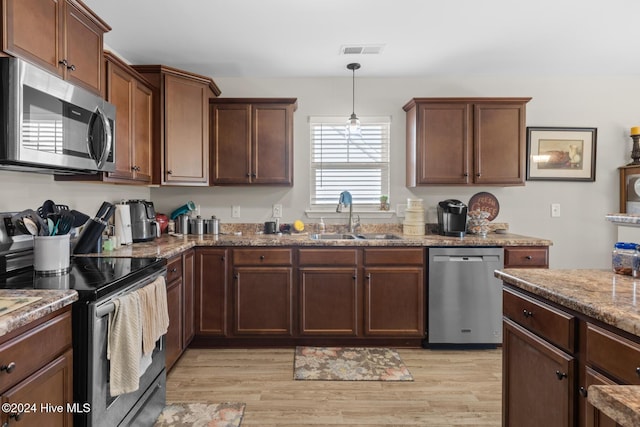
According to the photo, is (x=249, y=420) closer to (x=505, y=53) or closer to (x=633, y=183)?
(x=505, y=53)

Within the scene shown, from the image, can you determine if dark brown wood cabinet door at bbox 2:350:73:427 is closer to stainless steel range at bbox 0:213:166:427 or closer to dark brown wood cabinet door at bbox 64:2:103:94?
stainless steel range at bbox 0:213:166:427

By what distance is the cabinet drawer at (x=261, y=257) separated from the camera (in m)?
3.07

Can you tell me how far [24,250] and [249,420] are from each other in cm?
153

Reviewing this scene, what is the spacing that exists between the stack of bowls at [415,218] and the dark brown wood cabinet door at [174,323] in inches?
83.8

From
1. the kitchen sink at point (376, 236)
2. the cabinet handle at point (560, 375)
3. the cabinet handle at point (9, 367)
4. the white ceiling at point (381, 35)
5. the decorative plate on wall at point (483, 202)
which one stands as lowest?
the cabinet handle at point (560, 375)

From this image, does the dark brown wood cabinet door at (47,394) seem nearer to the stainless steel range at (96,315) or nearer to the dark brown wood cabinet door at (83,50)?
the stainless steel range at (96,315)

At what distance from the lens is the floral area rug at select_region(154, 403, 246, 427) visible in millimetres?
2045

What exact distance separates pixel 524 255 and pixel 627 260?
1451 millimetres

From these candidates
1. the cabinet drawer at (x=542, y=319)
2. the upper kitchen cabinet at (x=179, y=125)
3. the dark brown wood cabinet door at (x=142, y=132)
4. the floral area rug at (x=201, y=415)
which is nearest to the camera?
the cabinet drawer at (x=542, y=319)

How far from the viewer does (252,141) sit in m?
3.39

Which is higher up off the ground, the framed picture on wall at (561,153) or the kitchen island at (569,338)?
the framed picture on wall at (561,153)

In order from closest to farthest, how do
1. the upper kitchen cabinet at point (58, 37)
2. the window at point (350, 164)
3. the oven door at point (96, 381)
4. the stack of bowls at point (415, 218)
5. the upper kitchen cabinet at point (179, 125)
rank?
the oven door at point (96, 381)
the upper kitchen cabinet at point (58, 37)
the upper kitchen cabinet at point (179, 125)
the stack of bowls at point (415, 218)
the window at point (350, 164)

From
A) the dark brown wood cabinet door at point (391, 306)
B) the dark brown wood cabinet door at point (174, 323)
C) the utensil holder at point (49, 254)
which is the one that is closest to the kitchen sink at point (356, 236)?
the dark brown wood cabinet door at point (391, 306)

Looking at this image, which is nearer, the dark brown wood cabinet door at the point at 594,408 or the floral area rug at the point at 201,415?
the dark brown wood cabinet door at the point at 594,408
